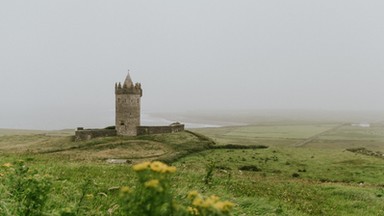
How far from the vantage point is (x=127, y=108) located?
70000mm

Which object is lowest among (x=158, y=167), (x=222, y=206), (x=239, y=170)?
(x=239, y=170)

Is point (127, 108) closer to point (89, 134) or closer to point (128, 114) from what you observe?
point (128, 114)

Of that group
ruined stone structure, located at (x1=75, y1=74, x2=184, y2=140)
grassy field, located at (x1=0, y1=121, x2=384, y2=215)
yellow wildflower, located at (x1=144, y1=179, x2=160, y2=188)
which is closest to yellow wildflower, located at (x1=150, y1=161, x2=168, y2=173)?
yellow wildflower, located at (x1=144, y1=179, x2=160, y2=188)

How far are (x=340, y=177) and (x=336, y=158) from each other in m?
13.5

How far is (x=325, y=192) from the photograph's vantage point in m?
20.3

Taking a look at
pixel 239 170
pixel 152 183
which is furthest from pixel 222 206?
pixel 239 170

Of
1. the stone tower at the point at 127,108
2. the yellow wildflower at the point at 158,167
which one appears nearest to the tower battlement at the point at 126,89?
the stone tower at the point at 127,108

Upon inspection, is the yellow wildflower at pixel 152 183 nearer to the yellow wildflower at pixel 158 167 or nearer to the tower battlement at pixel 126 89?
the yellow wildflower at pixel 158 167

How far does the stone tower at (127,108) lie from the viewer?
228ft

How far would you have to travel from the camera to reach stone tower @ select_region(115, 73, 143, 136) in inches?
2739

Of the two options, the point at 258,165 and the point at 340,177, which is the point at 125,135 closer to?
the point at 258,165

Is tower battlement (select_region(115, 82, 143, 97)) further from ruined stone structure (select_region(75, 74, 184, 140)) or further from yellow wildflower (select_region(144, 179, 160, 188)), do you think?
yellow wildflower (select_region(144, 179, 160, 188))

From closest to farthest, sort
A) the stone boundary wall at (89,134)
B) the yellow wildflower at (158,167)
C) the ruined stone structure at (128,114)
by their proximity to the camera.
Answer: the yellow wildflower at (158,167)
the stone boundary wall at (89,134)
the ruined stone structure at (128,114)

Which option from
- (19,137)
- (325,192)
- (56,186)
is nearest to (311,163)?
(325,192)
